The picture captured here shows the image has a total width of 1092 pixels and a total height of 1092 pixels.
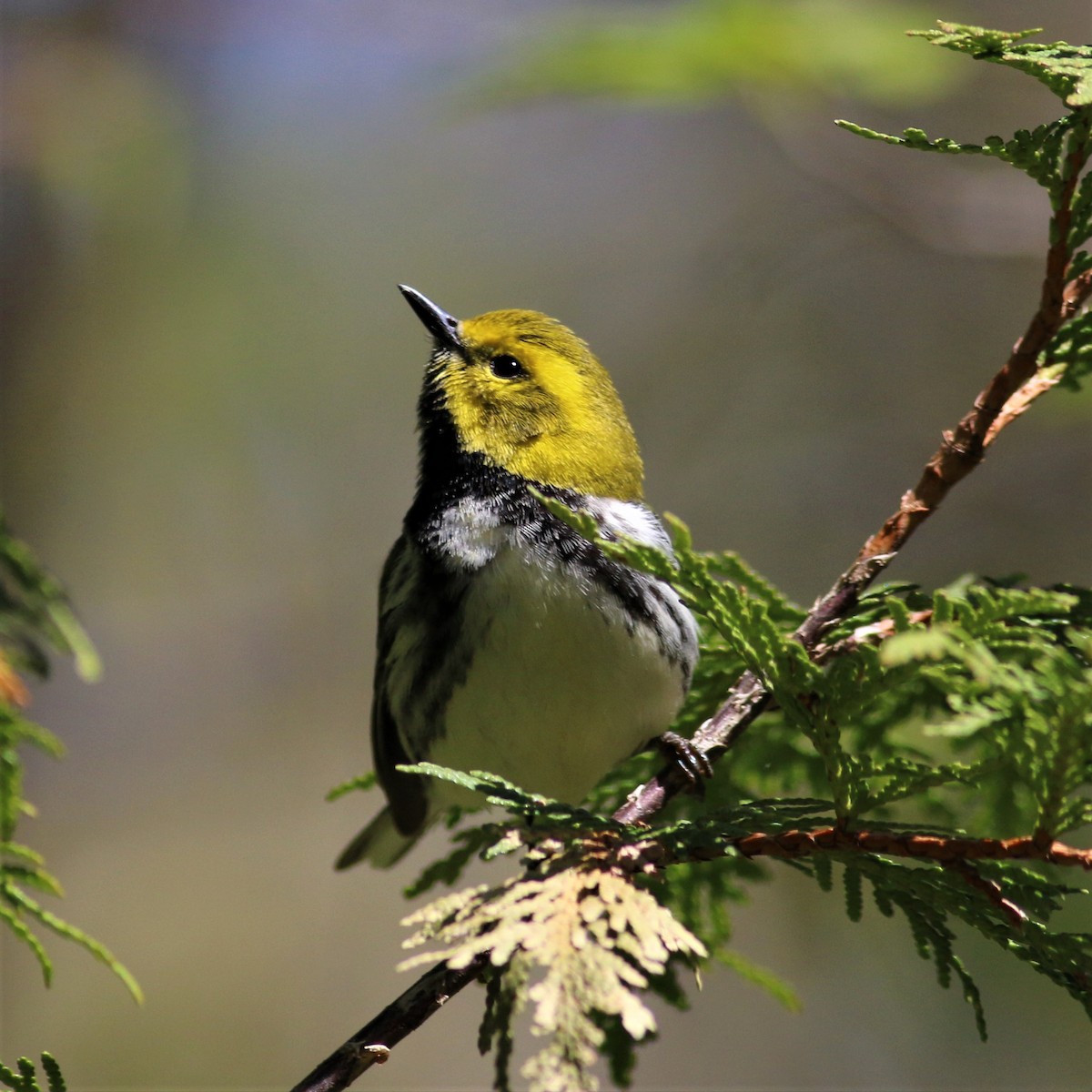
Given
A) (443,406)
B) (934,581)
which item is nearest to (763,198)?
(934,581)

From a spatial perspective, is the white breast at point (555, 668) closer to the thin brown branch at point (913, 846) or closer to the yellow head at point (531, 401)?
the yellow head at point (531, 401)

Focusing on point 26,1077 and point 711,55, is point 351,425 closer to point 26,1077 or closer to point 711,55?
point 711,55

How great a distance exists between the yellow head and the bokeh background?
4.72 ft

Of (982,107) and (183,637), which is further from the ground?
(982,107)

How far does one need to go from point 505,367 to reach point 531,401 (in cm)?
14

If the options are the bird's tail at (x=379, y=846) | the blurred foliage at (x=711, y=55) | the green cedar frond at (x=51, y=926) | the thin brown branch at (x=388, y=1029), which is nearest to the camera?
the thin brown branch at (x=388, y=1029)

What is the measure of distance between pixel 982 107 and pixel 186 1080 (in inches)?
271

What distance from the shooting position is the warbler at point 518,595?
6.68 feet

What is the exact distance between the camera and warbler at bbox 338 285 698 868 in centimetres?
204

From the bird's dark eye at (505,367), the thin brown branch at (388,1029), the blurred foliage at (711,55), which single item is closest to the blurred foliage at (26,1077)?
the thin brown branch at (388,1029)

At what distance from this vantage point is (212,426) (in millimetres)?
6996

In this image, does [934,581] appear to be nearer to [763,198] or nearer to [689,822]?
[763,198]

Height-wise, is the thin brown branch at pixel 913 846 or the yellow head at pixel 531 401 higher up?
the yellow head at pixel 531 401

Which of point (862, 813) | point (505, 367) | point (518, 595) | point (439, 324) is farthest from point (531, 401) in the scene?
point (862, 813)
